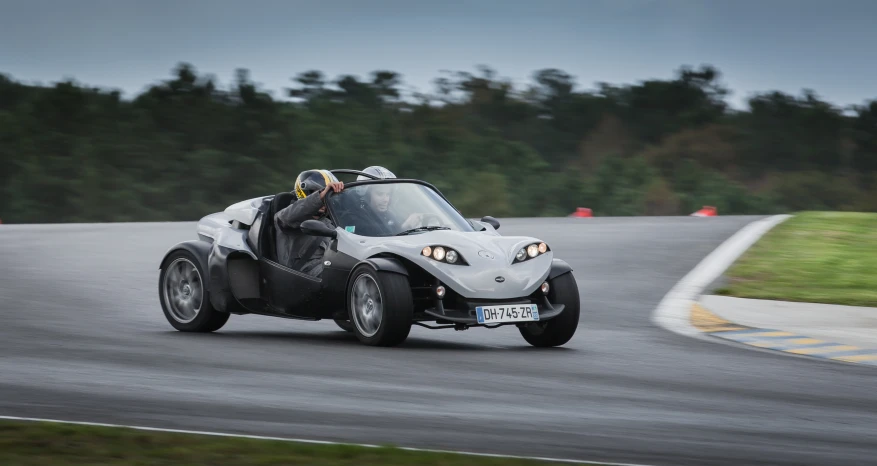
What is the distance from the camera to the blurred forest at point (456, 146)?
292 feet

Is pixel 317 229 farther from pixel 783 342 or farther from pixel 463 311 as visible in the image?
pixel 783 342

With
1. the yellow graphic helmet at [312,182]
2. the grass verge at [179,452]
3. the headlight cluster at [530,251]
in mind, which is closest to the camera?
the grass verge at [179,452]

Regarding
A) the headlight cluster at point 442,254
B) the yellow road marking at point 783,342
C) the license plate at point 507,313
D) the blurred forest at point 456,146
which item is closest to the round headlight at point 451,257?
the headlight cluster at point 442,254

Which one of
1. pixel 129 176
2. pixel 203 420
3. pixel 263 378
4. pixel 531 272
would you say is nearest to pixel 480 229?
pixel 531 272

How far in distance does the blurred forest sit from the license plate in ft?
246

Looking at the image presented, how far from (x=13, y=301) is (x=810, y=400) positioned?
9222 mm

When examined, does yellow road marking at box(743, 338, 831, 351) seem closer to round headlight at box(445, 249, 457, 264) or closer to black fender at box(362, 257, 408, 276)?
round headlight at box(445, 249, 457, 264)

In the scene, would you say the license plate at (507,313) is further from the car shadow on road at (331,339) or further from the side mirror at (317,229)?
the side mirror at (317,229)

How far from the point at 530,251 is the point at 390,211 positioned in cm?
136

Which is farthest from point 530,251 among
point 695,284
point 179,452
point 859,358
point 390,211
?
point 695,284

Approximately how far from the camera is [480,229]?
12.4 m

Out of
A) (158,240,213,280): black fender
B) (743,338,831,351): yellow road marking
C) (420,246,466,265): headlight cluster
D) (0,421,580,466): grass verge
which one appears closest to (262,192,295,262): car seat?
(158,240,213,280): black fender

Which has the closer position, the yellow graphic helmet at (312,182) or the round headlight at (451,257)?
the round headlight at (451,257)

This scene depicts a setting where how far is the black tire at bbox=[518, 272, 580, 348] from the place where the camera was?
37.3 ft
